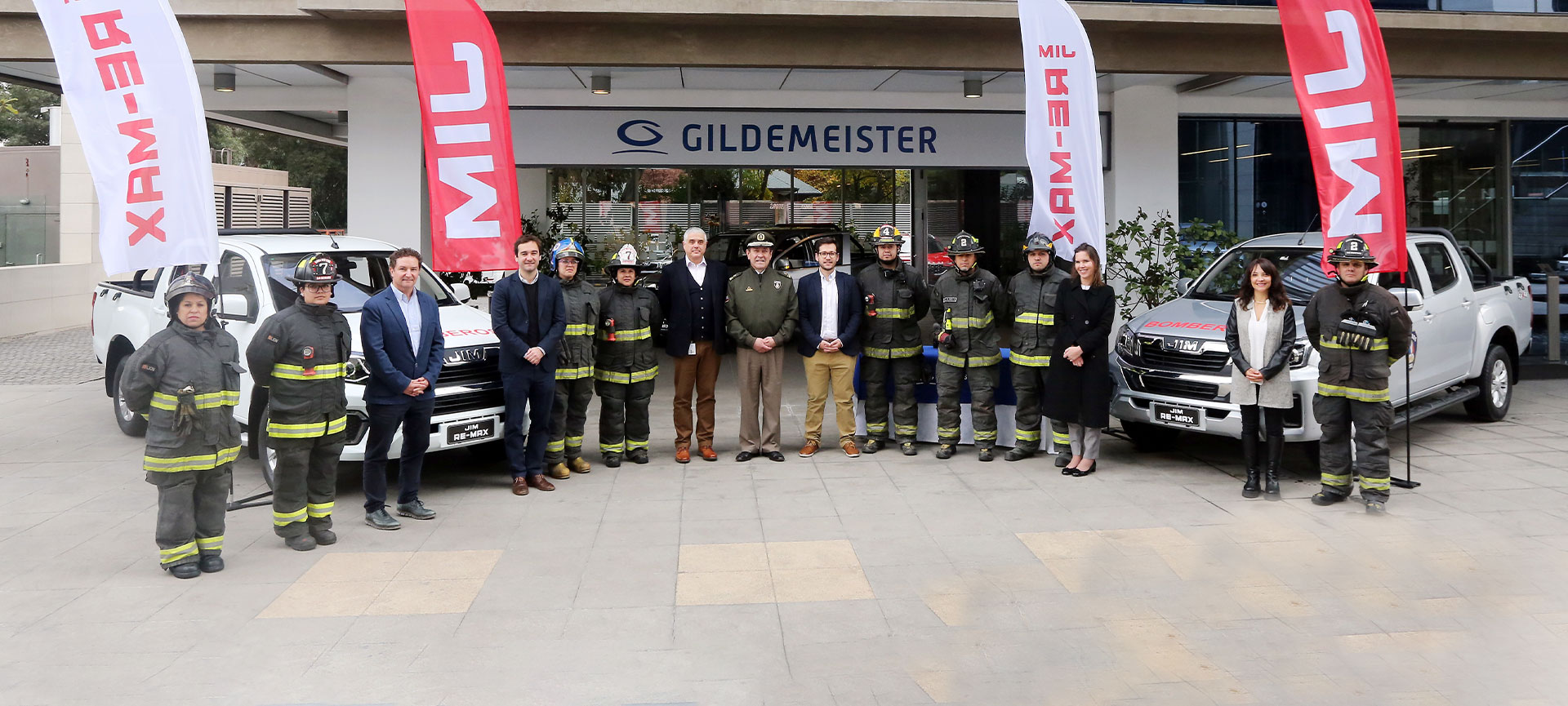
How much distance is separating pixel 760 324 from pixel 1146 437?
11.5 ft

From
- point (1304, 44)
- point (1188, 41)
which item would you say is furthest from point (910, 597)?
point (1188, 41)

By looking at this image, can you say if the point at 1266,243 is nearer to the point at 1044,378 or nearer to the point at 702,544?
the point at 1044,378

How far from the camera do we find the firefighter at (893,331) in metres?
9.53

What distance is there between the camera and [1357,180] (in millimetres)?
8344

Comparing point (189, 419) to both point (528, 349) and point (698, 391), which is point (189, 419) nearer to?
point (528, 349)

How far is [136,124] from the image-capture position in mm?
7055

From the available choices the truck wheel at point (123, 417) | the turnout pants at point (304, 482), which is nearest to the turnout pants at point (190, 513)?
the turnout pants at point (304, 482)

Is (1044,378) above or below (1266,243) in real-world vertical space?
below

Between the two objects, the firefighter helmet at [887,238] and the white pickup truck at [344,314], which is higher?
the firefighter helmet at [887,238]

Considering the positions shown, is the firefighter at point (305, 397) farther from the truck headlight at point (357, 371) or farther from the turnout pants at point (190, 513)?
the truck headlight at point (357, 371)

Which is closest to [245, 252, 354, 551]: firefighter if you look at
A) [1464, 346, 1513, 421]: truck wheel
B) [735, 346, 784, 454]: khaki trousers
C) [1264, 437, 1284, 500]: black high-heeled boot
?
[735, 346, 784, 454]: khaki trousers

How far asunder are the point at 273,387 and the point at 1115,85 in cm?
1056

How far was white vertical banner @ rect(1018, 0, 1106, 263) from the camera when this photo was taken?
9.33 metres

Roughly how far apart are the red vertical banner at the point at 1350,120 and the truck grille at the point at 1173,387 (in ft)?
3.88
